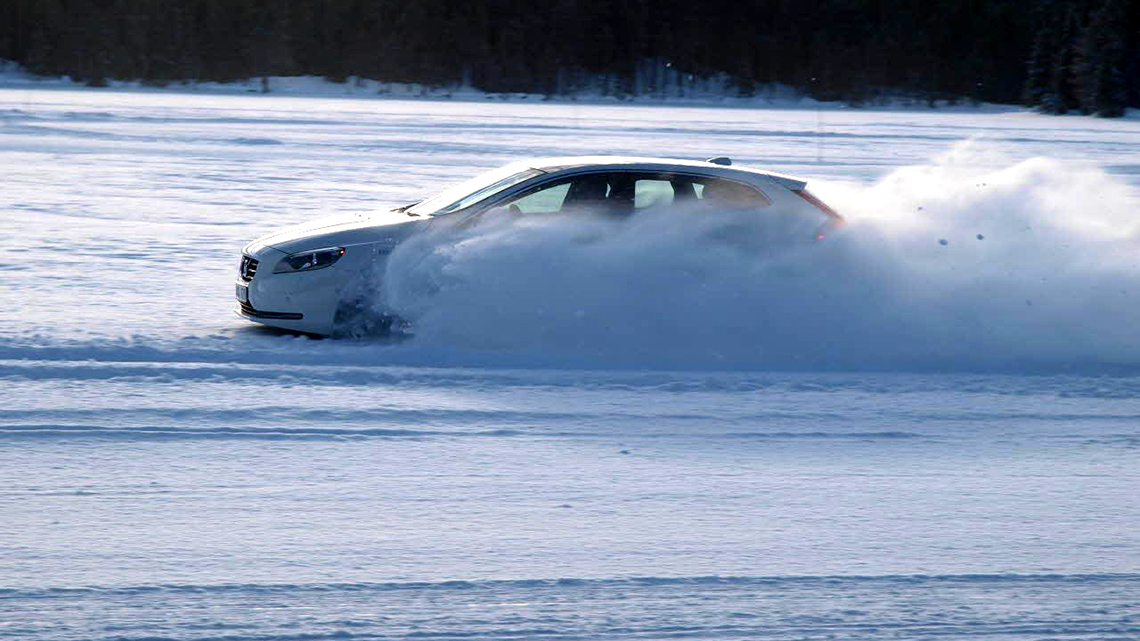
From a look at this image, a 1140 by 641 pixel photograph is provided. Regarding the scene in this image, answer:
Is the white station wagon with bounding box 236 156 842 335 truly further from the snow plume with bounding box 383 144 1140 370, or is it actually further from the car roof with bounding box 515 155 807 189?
the snow plume with bounding box 383 144 1140 370

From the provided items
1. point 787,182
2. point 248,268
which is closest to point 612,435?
point 787,182

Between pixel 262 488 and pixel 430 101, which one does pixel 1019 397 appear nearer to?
pixel 262 488

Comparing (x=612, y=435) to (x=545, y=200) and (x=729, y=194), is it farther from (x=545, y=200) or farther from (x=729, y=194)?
(x=729, y=194)

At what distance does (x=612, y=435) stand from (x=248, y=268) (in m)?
3.54

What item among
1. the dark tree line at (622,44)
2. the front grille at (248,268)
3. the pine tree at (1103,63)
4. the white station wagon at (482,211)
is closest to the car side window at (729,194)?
the white station wagon at (482,211)

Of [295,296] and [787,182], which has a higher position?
[787,182]

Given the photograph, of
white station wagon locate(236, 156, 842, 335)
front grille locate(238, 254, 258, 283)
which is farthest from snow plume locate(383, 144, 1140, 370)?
front grille locate(238, 254, 258, 283)

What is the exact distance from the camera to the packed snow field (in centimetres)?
434

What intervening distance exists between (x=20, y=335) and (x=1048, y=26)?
56181 mm

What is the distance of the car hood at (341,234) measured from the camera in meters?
8.37

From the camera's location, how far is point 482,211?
852cm

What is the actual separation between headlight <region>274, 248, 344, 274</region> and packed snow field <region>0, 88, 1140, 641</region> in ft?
1.48

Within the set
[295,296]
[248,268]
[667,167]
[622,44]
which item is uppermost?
[622,44]

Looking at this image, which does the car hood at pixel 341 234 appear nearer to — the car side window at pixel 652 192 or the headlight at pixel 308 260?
the headlight at pixel 308 260
